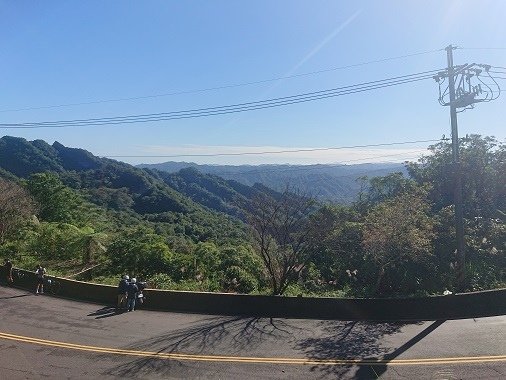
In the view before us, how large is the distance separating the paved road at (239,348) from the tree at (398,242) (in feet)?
10.1

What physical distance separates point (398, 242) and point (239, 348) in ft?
23.7

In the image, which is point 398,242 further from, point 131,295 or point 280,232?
point 131,295

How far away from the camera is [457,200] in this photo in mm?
14016

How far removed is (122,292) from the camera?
1470 cm

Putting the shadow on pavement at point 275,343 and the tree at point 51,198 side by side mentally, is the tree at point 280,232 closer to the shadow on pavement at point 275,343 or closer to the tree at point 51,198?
the shadow on pavement at point 275,343

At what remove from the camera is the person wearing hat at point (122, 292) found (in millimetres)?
14586

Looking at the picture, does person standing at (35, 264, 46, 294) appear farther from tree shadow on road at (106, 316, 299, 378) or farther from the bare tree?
the bare tree

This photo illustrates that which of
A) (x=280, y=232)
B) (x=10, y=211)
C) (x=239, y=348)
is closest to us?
(x=239, y=348)

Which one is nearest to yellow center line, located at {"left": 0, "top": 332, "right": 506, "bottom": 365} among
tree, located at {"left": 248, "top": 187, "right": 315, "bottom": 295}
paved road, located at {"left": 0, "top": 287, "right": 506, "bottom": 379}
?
paved road, located at {"left": 0, "top": 287, "right": 506, "bottom": 379}

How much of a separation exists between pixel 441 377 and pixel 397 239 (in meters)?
6.47

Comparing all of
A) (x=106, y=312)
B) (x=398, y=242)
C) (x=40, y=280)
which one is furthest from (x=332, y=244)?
(x=40, y=280)

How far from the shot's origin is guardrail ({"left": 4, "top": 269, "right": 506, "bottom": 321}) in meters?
13.2

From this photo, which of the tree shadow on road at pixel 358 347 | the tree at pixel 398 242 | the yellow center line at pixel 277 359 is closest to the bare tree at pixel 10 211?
the yellow center line at pixel 277 359

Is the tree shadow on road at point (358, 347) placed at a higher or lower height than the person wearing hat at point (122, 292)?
lower
